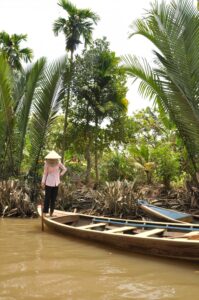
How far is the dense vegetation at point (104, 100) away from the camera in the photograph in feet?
24.7

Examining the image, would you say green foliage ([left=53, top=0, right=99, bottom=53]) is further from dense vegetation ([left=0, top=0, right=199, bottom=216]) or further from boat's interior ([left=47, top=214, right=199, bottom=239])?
boat's interior ([left=47, top=214, right=199, bottom=239])

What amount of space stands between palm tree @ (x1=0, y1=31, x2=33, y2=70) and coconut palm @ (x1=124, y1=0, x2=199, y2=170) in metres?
9.21

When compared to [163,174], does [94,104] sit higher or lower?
higher

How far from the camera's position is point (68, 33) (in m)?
14.5

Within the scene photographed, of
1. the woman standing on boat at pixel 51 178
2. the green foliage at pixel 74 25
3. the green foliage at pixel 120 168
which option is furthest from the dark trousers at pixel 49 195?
the green foliage at pixel 74 25

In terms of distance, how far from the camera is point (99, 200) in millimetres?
9523

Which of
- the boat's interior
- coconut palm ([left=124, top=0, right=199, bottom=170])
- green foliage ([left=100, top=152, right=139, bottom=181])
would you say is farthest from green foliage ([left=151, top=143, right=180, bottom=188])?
the boat's interior

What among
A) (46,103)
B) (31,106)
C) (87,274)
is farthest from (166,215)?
(31,106)

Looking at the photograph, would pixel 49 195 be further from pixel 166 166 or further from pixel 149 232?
pixel 166 166

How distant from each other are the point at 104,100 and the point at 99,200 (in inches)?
266

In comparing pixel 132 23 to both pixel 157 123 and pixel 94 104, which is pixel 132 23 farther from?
pixel 157 123

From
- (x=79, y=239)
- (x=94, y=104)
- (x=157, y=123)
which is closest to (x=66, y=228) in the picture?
(x=79, y=239)

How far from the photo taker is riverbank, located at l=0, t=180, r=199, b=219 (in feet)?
29.0

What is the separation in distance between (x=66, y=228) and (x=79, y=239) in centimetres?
34
